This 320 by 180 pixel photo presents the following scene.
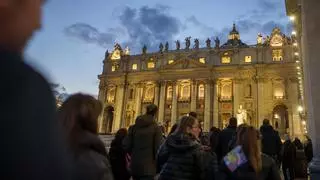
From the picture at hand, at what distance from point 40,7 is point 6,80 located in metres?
0.32

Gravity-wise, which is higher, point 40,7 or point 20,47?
point 40,7

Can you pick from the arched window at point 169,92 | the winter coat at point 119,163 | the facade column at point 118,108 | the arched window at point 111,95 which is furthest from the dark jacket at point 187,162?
the arched window at point 111,95

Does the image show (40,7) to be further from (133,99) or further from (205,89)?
(133,99)

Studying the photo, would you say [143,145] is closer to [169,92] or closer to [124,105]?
[169,92]

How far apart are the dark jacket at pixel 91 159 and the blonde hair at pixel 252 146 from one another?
190cm

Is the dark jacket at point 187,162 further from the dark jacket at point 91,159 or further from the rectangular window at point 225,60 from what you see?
the rectangular window at point 225,60

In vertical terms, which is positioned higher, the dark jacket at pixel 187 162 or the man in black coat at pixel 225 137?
the man in black coat at pixel 225 137

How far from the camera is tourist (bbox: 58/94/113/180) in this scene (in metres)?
1.87

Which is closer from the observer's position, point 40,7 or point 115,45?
point 40,7

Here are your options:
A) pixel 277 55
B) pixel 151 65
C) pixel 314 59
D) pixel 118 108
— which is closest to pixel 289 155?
pixel 314 59

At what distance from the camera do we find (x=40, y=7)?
0.98 meters

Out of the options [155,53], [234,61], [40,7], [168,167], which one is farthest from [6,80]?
[155,53]

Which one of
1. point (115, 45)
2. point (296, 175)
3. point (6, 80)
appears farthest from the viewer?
point (115, 45)

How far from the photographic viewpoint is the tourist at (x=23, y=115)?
741mm
